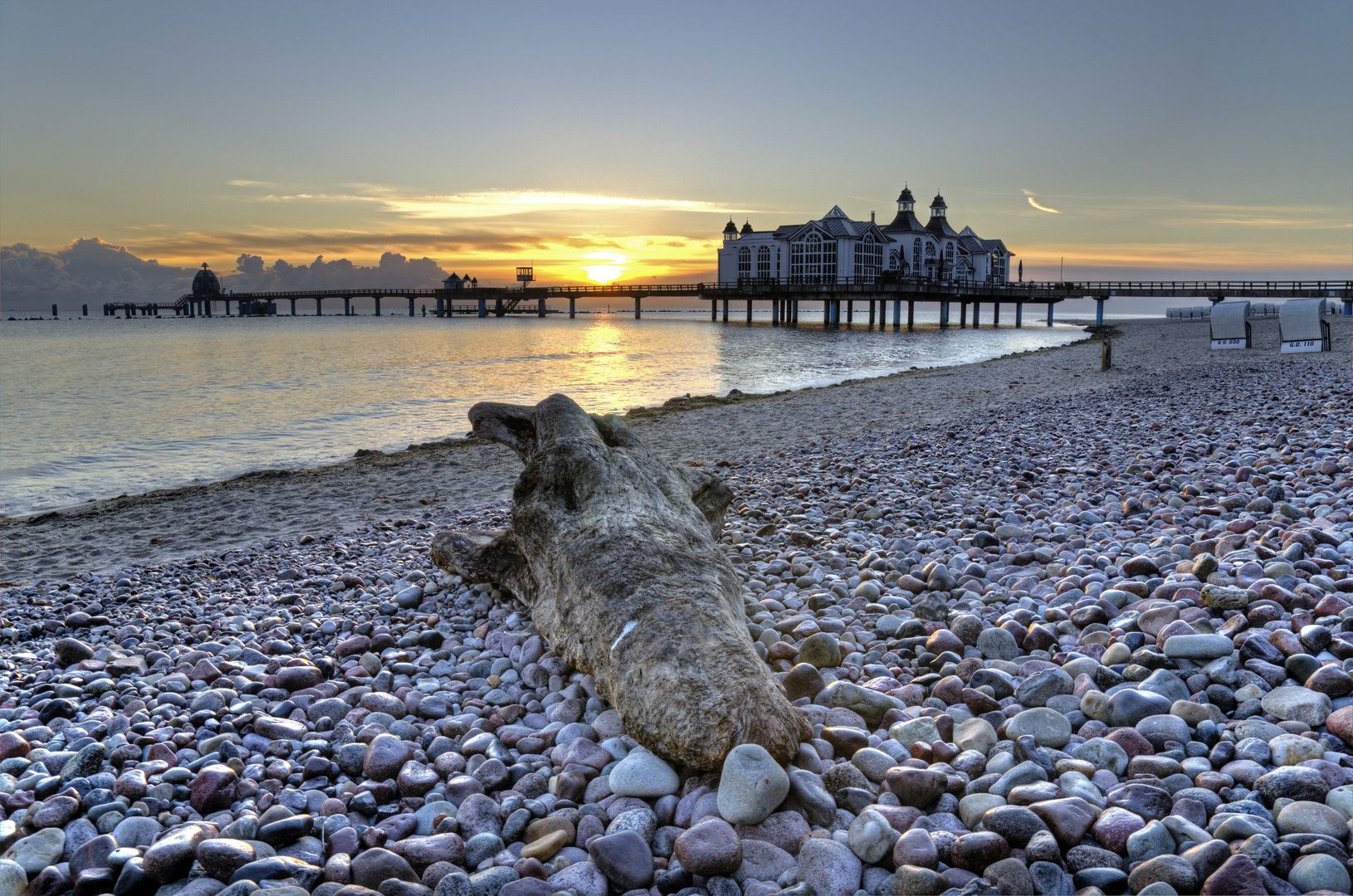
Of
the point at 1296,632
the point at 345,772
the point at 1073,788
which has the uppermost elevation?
the point at 1296,632

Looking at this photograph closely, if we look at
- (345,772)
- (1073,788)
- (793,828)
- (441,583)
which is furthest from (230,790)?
(1073,788)

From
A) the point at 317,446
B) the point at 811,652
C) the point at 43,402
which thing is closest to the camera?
the point at 811,652

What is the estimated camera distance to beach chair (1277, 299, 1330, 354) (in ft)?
60.9

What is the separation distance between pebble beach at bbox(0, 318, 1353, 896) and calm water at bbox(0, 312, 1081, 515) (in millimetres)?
7362

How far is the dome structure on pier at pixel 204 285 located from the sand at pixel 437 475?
150 m

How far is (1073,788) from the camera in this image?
7.50 feet

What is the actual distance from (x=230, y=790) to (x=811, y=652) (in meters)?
2.35

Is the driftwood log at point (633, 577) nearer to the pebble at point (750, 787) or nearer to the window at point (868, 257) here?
the pebble at point (750, 787)

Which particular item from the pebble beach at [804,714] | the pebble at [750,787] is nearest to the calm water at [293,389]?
the pebble beach at [804,714]

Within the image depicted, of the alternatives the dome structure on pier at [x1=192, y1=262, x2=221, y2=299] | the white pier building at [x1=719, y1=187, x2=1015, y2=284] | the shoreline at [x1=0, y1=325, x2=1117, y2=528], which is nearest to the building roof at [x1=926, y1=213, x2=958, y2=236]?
the white pier building at [x1=719, y1=187, x2=1015, y2=284]

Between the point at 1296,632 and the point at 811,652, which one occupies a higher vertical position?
the point at 1296,632

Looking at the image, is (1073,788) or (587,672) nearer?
(1073,788)

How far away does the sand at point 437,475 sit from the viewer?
7523 millimetres

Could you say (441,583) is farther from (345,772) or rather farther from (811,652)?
(811,652)
